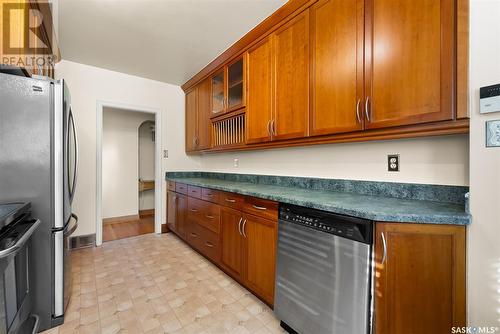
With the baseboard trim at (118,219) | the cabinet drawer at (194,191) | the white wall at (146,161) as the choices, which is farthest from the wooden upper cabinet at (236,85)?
the baseboard trim at (118,219)

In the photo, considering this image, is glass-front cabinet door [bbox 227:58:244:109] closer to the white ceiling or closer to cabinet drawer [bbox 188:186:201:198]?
the white ceiling

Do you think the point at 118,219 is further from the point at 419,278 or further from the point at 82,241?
the point at 419,278

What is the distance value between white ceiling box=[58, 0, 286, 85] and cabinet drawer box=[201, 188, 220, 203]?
66.4 inches

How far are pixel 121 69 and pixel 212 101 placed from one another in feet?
4.72

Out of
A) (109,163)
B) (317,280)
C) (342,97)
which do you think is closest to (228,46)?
(342,97)

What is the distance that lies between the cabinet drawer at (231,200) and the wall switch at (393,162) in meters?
1.16

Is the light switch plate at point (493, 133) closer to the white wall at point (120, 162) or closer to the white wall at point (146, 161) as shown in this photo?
the white wall at point (120, 162)

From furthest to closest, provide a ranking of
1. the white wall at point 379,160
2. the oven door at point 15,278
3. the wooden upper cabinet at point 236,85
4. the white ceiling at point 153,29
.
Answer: the wooden upper cabinet at point 236,85 < the white ceiling at point 153,29 < the white wall at point 379,160 < the oven door at point 15,278

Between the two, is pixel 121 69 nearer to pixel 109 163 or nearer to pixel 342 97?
pixel 109 163

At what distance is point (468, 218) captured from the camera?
97 centimetres

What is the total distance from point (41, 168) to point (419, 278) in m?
2.32

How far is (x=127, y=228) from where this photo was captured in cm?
391

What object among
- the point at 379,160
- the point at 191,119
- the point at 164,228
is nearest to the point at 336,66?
the point at 379,160

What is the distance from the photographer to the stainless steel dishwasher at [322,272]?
43.8 inches
